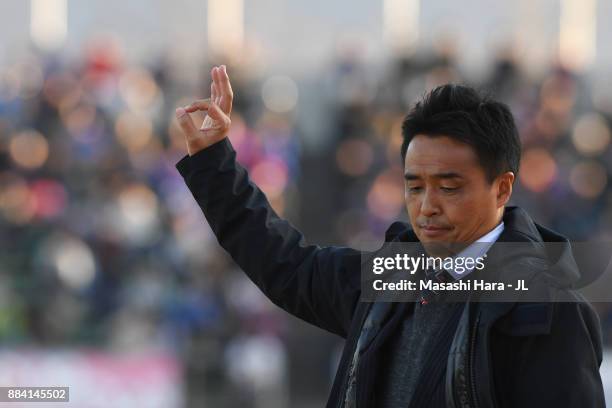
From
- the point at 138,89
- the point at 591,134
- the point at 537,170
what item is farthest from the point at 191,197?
the point at 591,134

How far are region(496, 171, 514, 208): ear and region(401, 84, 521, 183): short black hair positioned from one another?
0.04 feet

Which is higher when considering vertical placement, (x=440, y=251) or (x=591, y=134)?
(x=440, y=251)

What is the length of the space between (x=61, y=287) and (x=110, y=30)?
484 centimetres

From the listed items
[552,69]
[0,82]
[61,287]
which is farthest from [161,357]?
[552,69]

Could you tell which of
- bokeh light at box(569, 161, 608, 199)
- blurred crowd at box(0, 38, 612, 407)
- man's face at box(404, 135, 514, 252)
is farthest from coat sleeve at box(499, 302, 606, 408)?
bokeh light at box(569, 161, 608, 199)

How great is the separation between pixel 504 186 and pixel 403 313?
33cm

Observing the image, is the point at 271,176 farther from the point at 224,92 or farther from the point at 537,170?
the point at 224,92

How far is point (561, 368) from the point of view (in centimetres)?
223

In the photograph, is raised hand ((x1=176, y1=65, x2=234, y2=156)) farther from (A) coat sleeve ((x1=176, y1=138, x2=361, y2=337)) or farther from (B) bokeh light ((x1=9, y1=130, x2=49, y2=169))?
(B) bokeh light ((x1=9, y1=130, x2=49, y2=169))

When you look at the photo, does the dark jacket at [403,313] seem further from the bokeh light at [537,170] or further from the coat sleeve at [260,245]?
the bokeh light at [537,170]

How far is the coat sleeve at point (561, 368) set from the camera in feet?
7.28

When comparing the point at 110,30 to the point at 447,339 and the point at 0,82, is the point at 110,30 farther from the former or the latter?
the point at 447,339

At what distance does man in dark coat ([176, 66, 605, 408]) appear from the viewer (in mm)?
2262

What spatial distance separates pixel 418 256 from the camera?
2.59 meters
